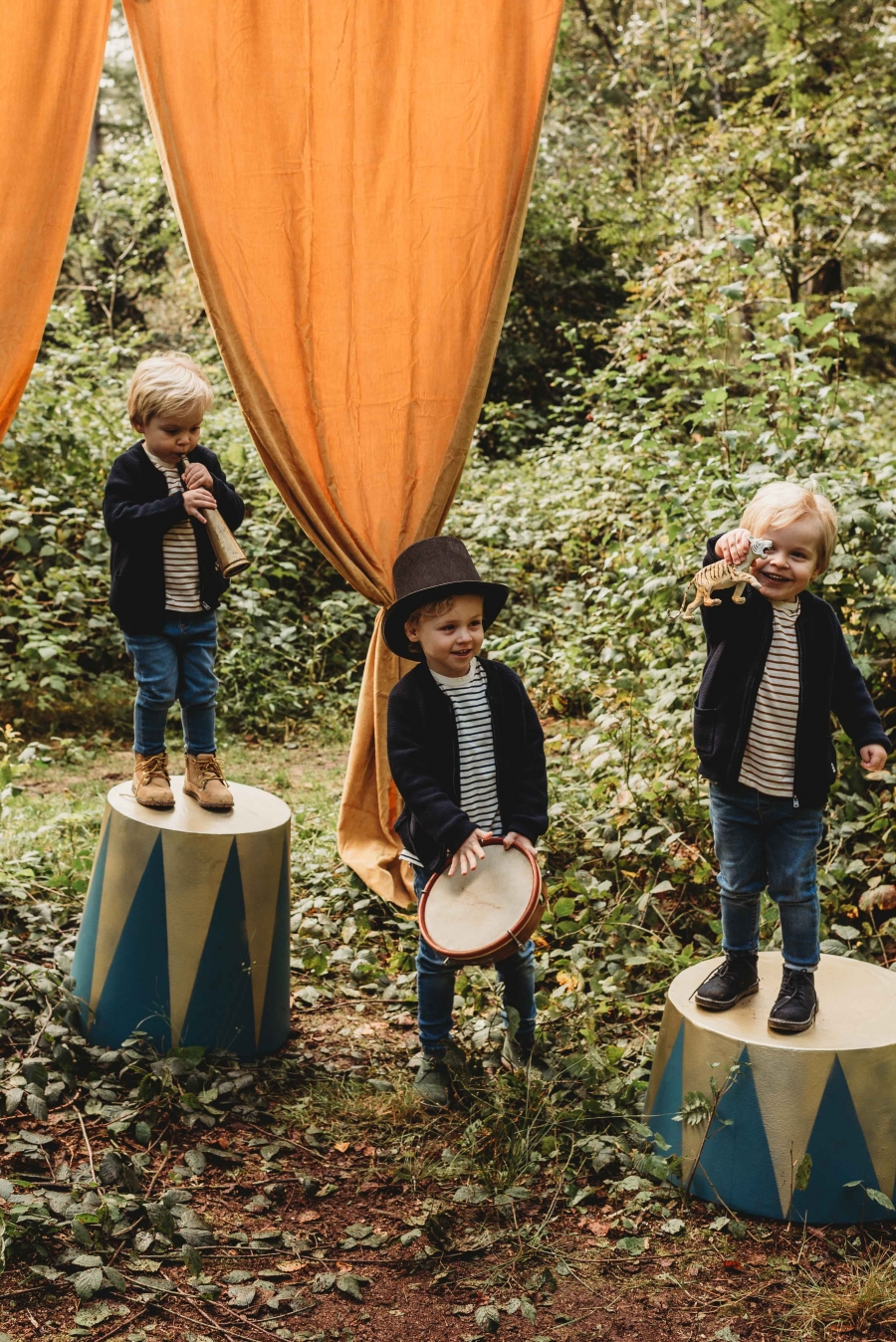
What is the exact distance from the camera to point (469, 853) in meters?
2.71

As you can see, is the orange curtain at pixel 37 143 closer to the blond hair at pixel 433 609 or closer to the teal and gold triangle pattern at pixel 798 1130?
the blond hair at pixel 433 609

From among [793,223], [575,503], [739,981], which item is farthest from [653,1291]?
[793,223]

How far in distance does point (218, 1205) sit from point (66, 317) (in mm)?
6468

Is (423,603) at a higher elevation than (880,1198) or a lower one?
higher

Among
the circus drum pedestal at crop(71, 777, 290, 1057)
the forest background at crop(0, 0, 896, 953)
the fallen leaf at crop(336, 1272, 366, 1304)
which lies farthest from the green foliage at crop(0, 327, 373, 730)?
the fallen leaf at crop(336, 1272, 366, 1304)

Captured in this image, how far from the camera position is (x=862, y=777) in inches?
156

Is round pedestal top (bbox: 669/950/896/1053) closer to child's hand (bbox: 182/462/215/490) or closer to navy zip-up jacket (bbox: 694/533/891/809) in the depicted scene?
navy zip-up jacket (bbox: 694/533/891/809)

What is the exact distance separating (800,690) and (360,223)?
220 centimetres

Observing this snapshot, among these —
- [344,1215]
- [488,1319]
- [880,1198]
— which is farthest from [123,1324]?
[880,1198]

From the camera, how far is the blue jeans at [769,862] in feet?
8.75

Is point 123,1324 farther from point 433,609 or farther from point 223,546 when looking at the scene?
point 223,546

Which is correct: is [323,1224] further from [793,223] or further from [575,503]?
[793,223]

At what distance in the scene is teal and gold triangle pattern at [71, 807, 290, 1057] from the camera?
9.96 feet

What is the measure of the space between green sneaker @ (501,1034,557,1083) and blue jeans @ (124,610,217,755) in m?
1.18
